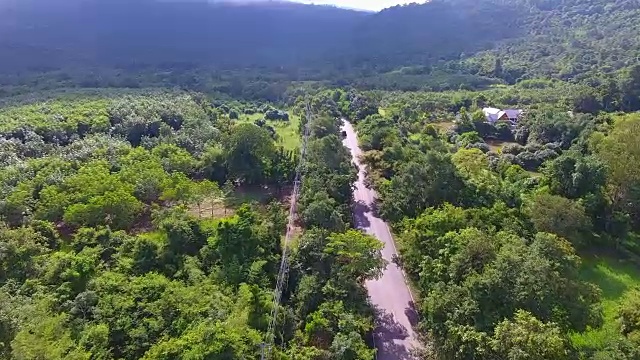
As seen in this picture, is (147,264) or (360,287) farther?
(147,264)

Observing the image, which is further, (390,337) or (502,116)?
(502,116)

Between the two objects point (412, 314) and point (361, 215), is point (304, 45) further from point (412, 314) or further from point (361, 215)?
point (412, 314)

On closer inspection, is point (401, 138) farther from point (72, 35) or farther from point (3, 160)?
point (72, 35)

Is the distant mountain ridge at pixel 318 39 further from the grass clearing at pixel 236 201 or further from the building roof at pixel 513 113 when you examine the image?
the grass clearing at pixel 236 201

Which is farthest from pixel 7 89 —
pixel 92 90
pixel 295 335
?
A: pixel 295 335

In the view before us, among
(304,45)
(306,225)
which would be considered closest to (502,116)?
(306,225)

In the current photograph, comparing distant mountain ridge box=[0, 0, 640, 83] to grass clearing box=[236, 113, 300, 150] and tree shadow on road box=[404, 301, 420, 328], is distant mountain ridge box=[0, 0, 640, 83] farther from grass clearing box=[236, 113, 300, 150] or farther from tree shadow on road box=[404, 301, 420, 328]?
tree shadow on road box=[404, 301, 420, 328]
